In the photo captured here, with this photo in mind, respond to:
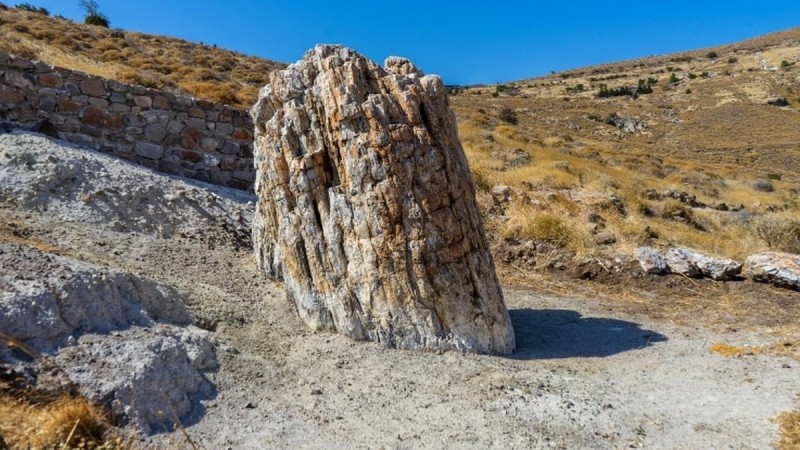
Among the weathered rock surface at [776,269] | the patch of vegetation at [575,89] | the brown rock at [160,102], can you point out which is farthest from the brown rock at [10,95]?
the patch of vegetation at [575,89]

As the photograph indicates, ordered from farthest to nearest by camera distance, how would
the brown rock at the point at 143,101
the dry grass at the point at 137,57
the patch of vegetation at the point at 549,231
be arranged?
the dry grass at the point at 137,57
the patch of vegetation at the point at 549,231
the brown rock at the point at 143,101

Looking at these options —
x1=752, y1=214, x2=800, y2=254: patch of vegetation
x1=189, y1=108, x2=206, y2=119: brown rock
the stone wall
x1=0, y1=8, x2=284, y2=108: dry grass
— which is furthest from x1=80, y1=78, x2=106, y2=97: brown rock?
x1=752, y1=214, x2=800, y2=254: patch of vegetation

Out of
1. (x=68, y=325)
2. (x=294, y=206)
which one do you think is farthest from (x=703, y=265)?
(x=68, y=325)

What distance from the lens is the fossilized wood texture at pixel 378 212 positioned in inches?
215

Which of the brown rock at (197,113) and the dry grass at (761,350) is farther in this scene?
the brown rock at (197,113)

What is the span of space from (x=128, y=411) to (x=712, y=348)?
564 centimetres

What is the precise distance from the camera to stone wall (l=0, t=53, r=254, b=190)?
7.99 m

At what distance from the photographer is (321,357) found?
16.8 feet

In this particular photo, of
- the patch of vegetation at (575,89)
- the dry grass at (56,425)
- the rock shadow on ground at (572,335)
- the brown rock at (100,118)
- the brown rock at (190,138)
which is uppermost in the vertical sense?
the patch of vegetation at (575,89)

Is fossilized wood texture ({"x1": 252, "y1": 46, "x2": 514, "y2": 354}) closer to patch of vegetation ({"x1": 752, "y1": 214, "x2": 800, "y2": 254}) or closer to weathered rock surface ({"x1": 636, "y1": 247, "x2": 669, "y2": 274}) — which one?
weathered rock surface ({"x1": 636, "y1": 247, "x2": 669, "y2": 274})

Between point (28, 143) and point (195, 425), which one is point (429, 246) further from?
point (28, 143)

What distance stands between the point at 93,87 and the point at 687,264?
384 inches

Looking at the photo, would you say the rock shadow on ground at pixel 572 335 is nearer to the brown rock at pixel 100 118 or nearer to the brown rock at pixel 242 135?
the brown rock at pixel 242 135

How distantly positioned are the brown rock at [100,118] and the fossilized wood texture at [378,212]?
139 inches
